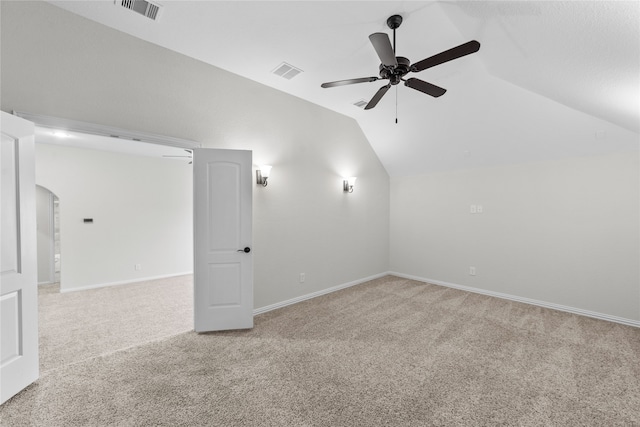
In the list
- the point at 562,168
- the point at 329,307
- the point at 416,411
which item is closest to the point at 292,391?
the point at 416,411

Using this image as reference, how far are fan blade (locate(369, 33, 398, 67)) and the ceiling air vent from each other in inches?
73.2

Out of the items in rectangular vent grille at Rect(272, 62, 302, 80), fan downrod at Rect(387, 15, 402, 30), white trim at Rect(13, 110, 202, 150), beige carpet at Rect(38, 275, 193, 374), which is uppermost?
rectangular vent grille at Rect(272, 62, 302, 80)

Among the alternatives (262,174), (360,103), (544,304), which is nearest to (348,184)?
(360,103)

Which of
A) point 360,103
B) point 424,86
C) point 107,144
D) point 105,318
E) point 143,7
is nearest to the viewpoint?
point 143,7

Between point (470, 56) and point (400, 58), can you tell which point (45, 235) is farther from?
point (470, 56)

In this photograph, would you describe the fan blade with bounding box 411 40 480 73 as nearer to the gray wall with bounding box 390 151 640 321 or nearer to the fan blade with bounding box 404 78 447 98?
the fan blade with bounding box 404 78 447 98

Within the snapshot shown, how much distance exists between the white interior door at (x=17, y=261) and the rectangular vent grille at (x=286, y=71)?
2330 mm

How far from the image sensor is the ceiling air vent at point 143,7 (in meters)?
2.30

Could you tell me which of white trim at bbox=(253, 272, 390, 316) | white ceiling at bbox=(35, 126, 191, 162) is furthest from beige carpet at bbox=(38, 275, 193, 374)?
white ceiling at bbox=(35, 126, 191, 162)

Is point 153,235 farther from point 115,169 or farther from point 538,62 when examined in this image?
point 538,62

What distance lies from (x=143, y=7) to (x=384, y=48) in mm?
2075

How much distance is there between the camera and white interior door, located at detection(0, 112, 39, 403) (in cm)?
201

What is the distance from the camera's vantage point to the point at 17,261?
2131 millimetres

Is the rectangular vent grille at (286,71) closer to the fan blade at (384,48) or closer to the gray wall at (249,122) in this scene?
the gray wall at (249,122)
